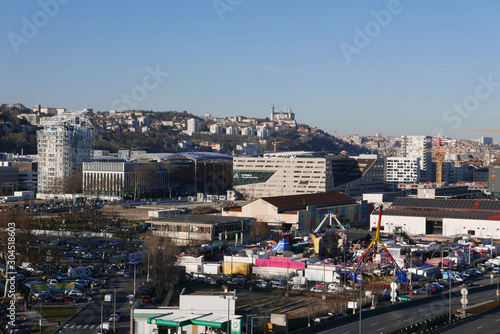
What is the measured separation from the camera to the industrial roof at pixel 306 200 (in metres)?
33.6

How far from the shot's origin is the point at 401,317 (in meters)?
14.5

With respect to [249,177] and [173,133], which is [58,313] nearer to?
[249,177]

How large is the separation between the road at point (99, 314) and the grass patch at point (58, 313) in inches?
8.6

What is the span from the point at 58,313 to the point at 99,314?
96 cm

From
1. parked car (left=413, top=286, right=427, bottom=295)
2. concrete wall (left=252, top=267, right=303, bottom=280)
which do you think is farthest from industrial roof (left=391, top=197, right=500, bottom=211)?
concrete wall (left=252, top=267, right=303, bottom=280)

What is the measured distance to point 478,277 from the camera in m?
21.4

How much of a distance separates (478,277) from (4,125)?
69.4m

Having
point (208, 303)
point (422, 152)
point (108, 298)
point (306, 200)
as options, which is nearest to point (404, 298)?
point (208, 303)

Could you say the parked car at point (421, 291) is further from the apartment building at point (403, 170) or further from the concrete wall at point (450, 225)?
the apartment building at point (403, 170)

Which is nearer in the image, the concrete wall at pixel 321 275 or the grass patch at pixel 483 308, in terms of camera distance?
the grass patch at pixel 483 308

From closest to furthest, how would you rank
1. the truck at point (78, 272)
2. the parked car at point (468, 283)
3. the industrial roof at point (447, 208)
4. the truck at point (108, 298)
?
the truck at point (108, 298), the truck at point (78, 272), the parked car at point (468, 283), the industrial roof at point (447, 208)

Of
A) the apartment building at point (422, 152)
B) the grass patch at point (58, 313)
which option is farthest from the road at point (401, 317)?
the apartment building at point (422, 152)

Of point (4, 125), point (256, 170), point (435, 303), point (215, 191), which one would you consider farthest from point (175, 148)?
point (435, 303)

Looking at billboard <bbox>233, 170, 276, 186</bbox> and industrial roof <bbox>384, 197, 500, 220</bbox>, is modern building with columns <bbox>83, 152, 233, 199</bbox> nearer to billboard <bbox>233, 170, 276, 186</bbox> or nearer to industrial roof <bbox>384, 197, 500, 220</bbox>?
billboard <bbox>233, 170, 276, 186</bbox>
